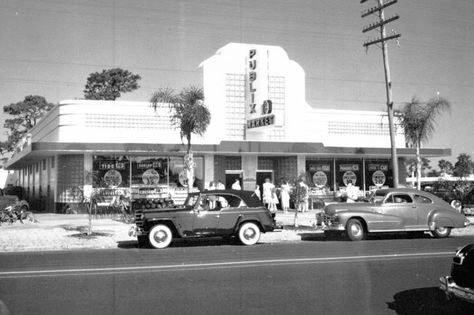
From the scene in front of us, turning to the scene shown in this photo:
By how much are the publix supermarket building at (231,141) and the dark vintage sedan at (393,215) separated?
7.32m

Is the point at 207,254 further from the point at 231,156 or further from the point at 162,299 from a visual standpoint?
the point at 231,156

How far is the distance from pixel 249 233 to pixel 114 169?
12275 millimetres

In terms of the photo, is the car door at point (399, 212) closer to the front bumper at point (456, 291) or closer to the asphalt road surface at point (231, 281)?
the asphalt road surface at point (231, 281)

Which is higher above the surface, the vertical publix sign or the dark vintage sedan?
the vertical publix sign

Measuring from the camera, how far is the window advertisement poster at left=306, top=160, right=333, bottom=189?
92.7ft

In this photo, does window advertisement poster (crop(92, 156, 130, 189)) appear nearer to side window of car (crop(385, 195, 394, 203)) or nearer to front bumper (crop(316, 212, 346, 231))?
front bumper (crop(316, 212, 346, 231))

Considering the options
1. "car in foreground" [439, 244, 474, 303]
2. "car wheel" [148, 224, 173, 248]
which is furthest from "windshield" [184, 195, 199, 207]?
"car in foreground" [439, 244, 474, 303]

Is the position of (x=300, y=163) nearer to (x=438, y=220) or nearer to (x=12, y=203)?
(x=438, y=220)

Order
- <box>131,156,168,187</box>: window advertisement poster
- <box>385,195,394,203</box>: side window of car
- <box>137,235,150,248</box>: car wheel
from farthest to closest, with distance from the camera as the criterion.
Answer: <box>131,156,168,187</box>: window advertisement poster < <box>385,195,394,203</box>: side window of car < <box>137,235,150,248</box>: car wheel

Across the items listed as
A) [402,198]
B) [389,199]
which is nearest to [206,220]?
[389,199]

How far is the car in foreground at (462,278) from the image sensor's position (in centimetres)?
579

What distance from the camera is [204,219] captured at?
13.8 m

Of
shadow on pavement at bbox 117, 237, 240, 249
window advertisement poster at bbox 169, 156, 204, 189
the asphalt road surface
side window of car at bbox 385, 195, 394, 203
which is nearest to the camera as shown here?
the asphalt road surface

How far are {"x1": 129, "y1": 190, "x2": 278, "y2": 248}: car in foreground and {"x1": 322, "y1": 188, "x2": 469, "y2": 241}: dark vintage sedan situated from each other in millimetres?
2151
